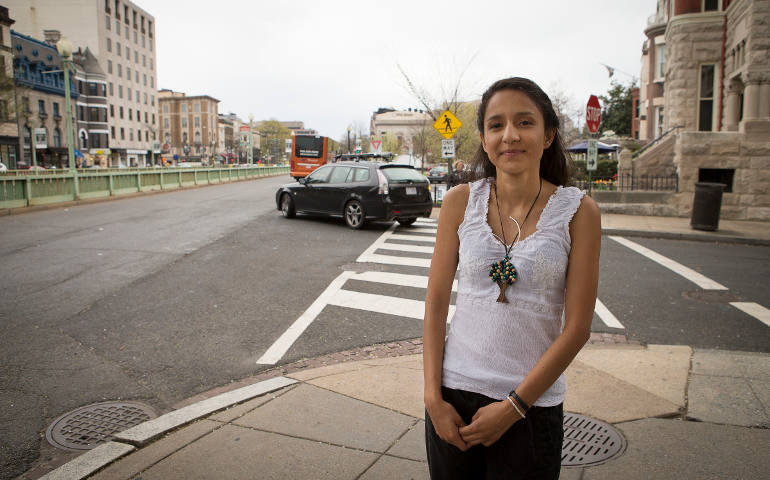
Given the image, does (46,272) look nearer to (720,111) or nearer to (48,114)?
(720,111)

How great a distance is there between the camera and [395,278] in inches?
352

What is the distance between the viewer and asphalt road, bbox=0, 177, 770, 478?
476 cm

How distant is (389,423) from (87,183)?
69.9 feet

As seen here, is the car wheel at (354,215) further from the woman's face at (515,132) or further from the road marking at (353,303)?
the woman's face at (515,132)

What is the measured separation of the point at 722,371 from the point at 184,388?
4.53 m

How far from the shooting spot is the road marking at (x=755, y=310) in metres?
6.79

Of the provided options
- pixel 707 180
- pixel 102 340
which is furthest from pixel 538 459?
pixel 707 180

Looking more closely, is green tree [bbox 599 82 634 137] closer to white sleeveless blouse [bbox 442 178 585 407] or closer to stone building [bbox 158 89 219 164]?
white sleeveless blouse [bbox 442 178 585 407]

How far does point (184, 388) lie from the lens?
468 cm

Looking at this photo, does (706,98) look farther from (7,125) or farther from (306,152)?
(7,125)

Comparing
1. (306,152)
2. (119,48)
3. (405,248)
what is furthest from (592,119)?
(119,48)

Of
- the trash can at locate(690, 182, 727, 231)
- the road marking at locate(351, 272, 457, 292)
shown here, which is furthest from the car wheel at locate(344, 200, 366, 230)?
the trash can at locate(690, 182, 727, 231)

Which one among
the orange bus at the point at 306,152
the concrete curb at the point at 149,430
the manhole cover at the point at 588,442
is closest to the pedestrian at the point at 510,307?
the manhole cover at the point at 588,442

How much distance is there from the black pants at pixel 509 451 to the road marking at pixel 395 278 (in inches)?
260
